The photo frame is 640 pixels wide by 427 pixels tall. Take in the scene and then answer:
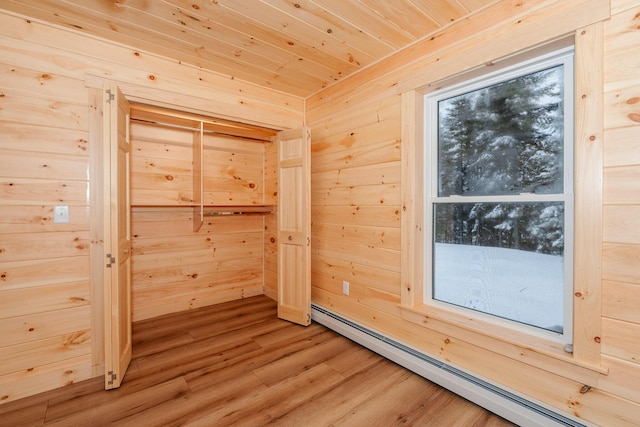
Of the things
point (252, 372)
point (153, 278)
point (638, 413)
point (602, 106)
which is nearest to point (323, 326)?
point (252, 372)

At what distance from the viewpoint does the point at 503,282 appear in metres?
1.89

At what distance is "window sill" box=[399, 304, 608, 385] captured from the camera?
1462mm

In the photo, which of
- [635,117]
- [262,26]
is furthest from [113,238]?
[635,117]

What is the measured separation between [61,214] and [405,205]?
98.5 inches

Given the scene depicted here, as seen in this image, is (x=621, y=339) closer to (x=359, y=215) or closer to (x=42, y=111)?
(x=359, y=215)

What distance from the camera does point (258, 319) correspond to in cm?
314

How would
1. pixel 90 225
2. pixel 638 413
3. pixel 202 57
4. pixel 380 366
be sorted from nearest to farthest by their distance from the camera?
pixel 638 413 → pixel 90 225 → pixel 380 366 → pixel 202 57

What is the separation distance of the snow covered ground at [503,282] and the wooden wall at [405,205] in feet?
0.78

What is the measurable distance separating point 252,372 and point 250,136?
2.68 metres

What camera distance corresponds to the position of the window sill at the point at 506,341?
1462mm

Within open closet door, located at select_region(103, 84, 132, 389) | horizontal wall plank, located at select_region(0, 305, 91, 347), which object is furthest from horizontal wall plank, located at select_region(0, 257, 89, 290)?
open closet door, located at select_region(103, 84, 132, 389)

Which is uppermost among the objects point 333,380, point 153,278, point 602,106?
point 602,106

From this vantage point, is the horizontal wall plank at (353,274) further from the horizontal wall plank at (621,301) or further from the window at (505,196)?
the horizontal wall plank at (621,301)

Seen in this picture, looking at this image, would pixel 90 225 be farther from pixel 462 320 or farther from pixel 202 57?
pixel 462 320
